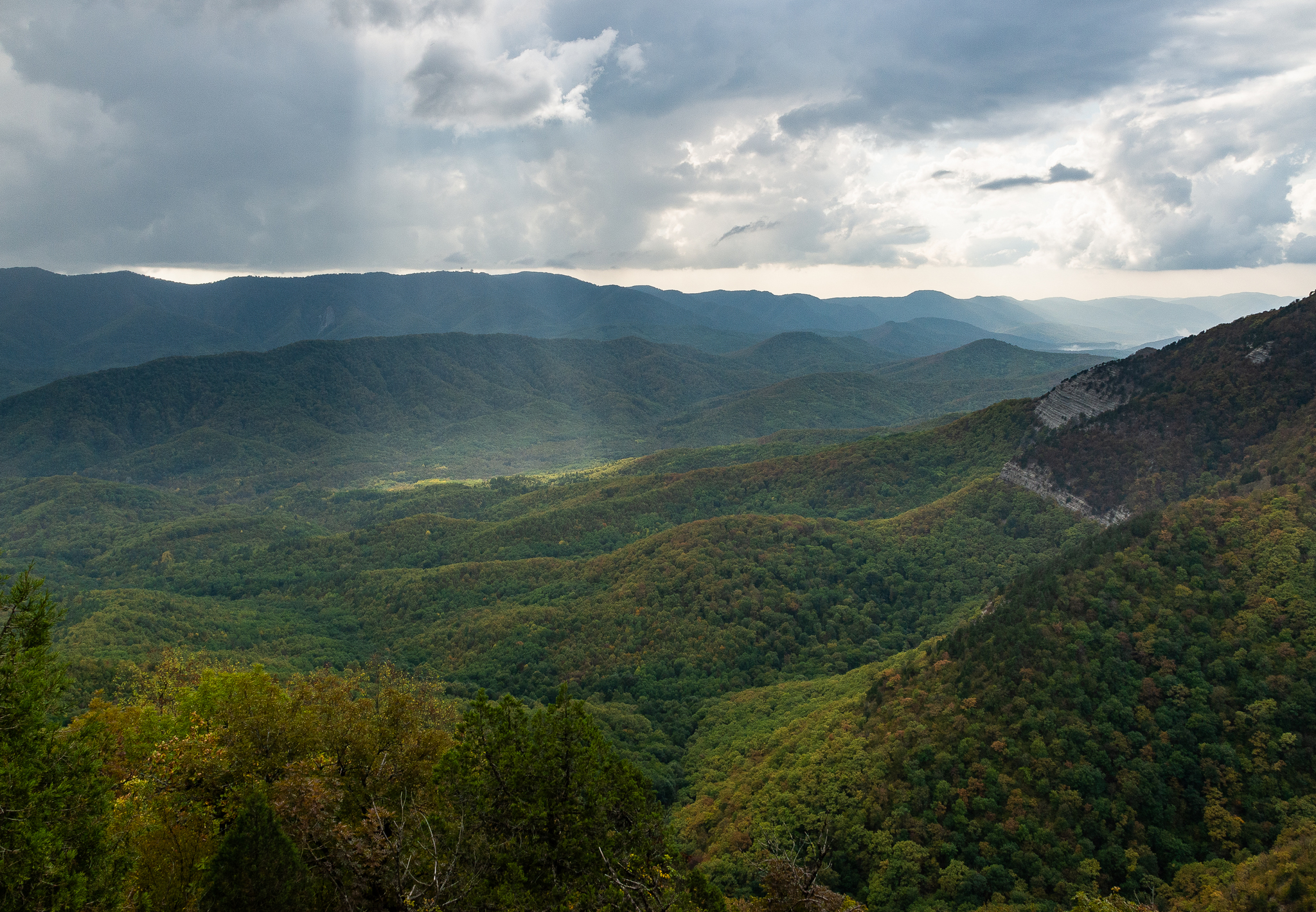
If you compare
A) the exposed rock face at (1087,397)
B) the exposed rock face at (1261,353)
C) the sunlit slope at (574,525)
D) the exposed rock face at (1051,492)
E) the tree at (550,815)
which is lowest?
the sunlit slope at (574,525)

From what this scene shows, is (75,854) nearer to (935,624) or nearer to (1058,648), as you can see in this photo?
(1058,648)

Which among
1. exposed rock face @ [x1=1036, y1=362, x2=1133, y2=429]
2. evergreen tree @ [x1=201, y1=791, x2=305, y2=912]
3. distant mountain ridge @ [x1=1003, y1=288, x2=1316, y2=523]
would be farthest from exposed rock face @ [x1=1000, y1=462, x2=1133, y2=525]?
evergreen tree @ [x1=201, y1=791, x2=305, y2=912]

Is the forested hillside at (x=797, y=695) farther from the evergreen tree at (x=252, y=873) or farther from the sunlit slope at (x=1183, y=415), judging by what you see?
the sunlit slope at (x=1183, y=415)

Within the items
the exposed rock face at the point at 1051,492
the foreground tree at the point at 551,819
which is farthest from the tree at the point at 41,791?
the exposed rock face at the point at 1051,492

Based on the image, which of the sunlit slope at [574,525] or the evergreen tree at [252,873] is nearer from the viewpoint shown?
the evergreen tree at [252,873]

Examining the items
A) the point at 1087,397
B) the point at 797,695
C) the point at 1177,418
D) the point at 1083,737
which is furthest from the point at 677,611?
the point at 1087,397

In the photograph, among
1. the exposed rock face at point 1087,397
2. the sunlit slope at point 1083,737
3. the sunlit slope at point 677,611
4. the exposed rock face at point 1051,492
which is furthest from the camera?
the exposed rock face at point 1087,397

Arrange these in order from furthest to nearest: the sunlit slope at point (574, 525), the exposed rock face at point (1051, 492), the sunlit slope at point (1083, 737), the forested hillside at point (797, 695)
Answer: the sunlit slope at point (574, 525), the exposed rock face at point (1051, 492), the sunlit slope at point (1083, 737), the forested hillside at point (797, 695)

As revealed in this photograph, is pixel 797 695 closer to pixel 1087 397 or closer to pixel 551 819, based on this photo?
pixel 551 819
